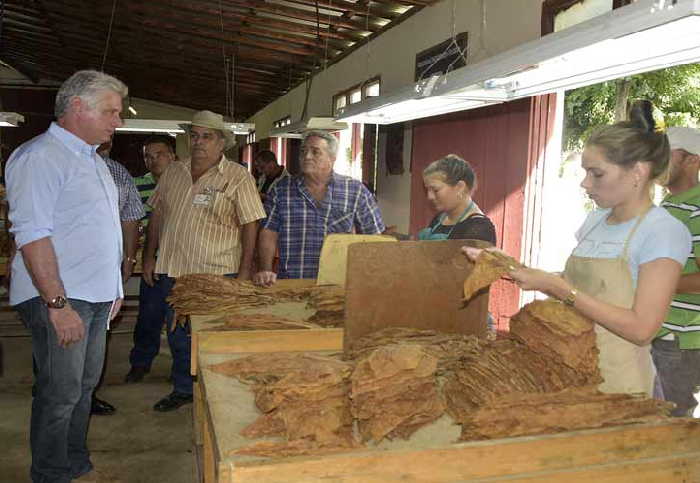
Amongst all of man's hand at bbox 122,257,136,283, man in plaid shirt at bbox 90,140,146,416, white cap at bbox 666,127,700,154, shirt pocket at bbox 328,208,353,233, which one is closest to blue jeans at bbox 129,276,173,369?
man's hand at bbox 122,257,136,283

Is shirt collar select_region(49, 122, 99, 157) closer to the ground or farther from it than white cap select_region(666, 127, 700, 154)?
closer to the ground

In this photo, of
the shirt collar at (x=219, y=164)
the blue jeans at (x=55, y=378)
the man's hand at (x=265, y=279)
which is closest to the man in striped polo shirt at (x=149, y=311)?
the shirt collar at (x=219, y=164)

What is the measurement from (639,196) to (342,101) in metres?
7.43

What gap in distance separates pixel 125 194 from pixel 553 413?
2.85 metres

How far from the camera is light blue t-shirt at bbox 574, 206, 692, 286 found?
171 centimetres

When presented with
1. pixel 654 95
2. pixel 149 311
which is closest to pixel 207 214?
pixel 149 311

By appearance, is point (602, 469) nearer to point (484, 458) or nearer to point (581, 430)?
point (581, 430)

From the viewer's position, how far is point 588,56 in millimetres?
1873

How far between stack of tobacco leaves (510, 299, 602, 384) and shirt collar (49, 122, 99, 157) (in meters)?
1.76

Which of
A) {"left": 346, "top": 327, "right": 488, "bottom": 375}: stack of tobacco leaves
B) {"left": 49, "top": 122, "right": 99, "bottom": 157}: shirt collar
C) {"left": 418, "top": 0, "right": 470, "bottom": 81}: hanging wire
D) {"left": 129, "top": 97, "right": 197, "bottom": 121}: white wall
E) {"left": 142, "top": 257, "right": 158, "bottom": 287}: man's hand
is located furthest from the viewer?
{"left": 129, "top": 97, "right": 197, "bottom": 121}: white wall

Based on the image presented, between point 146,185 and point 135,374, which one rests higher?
point 146,185

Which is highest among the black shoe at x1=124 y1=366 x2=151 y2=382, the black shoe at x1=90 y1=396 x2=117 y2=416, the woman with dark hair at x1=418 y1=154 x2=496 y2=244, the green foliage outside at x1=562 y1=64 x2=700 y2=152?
the green foliage outside at x1=562 y1=64 x2=700 y2=152

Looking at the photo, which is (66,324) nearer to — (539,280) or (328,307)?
(328,307)

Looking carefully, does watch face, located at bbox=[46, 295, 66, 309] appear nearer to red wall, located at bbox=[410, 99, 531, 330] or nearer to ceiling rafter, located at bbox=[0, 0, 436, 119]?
red wall, located at bbox=[410, 99, 531, 330]
